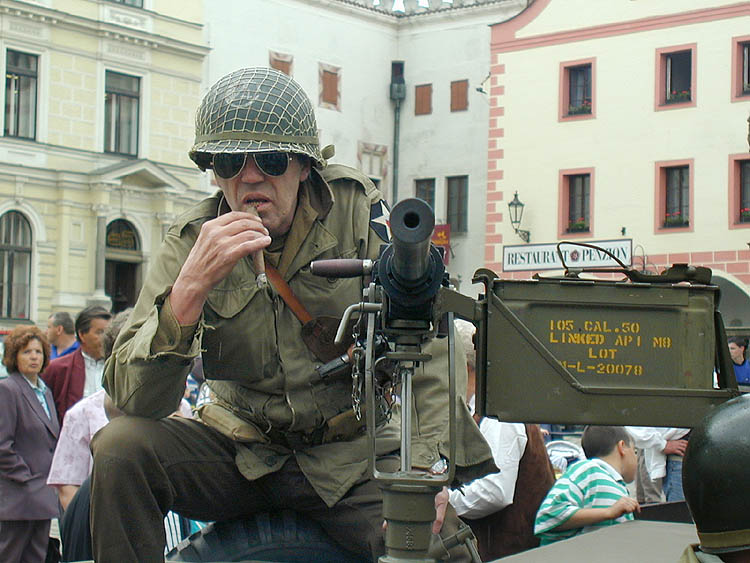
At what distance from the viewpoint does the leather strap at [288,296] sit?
371 cm

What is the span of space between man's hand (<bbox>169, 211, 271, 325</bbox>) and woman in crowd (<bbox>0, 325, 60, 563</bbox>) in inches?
187

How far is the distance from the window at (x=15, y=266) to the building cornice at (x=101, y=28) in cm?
443

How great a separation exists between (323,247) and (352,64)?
35.0 meters

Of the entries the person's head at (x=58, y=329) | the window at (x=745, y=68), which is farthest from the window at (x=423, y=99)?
the person's head at (x=58, y=329)

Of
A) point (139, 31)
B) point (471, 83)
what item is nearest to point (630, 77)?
point (471, 83)

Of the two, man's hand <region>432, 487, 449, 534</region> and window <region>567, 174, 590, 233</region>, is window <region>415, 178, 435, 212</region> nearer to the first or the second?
window <region>567, 174, 590, 233</region>

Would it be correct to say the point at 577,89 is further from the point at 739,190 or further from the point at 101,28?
the point at 101,28

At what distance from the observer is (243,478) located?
12.3 ft

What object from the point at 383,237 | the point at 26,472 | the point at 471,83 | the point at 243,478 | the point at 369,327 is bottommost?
the point at 26,472

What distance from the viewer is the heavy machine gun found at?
106 inches

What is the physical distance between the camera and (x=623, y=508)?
544cm

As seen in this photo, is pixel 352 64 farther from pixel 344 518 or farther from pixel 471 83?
pixel 344 518

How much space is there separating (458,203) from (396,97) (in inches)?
154

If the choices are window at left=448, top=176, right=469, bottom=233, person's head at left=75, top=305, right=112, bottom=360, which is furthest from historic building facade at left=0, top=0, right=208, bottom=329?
→ person's head at left=75, top=305, right=112, bottom=360
